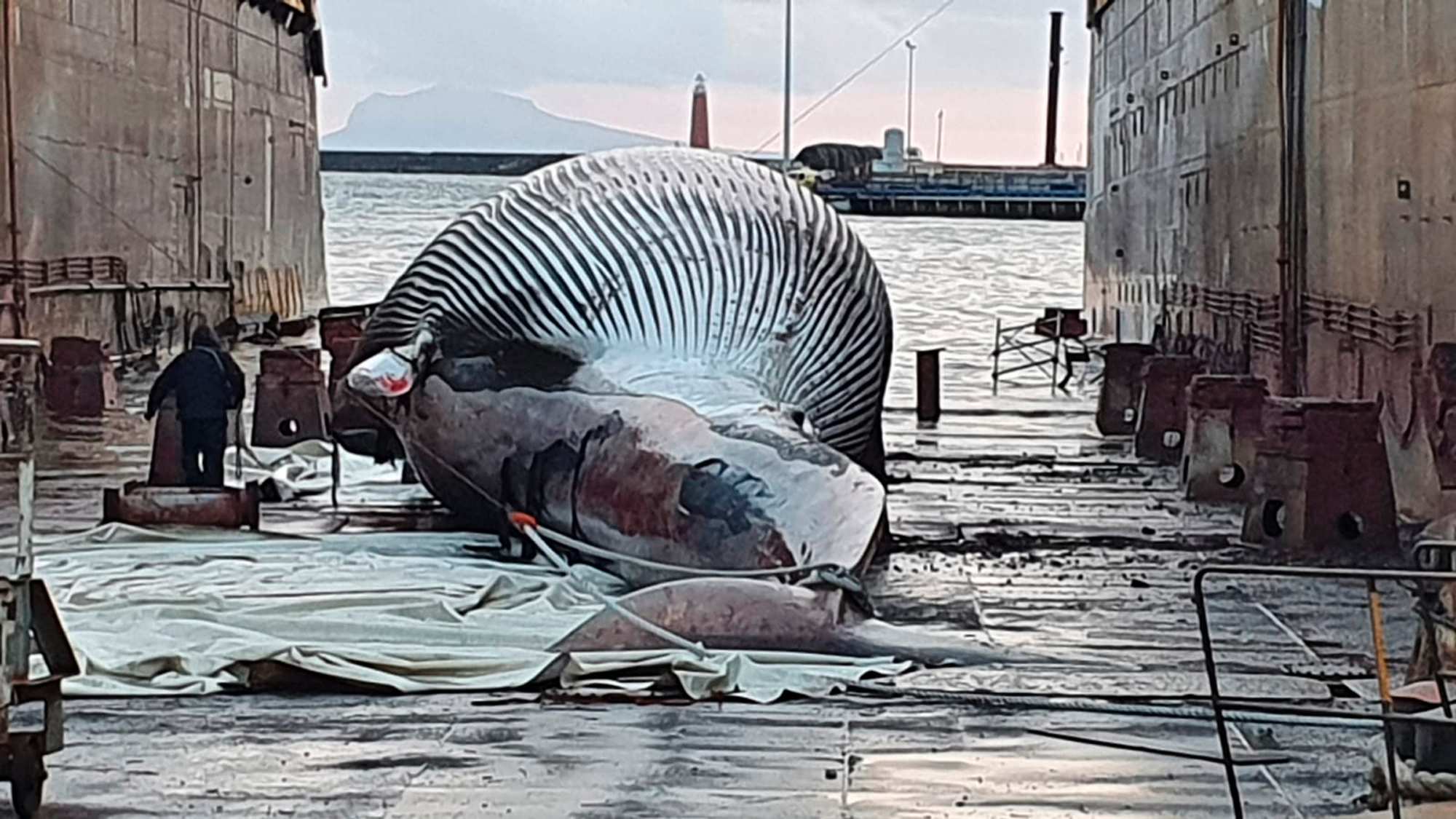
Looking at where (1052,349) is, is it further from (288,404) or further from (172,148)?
(288,404)

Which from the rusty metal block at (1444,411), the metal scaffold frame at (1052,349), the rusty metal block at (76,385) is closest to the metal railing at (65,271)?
the rusty metal block at (76,385)

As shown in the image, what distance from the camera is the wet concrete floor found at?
6363 mm

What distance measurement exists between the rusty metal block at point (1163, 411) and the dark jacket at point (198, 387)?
6556mm

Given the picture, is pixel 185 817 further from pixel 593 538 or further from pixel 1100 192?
pixel 1100 192

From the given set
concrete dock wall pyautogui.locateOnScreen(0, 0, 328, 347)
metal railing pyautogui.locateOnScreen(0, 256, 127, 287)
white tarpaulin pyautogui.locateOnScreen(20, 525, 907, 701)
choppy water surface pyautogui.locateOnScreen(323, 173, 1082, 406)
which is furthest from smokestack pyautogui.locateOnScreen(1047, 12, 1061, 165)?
white tarpaulin pyautogui.locateOnScreen(20, 525, 907, 701)

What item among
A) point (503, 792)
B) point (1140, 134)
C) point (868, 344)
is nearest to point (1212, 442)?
point (868, 344)

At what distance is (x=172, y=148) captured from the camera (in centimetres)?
2673

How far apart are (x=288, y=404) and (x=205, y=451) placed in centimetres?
311

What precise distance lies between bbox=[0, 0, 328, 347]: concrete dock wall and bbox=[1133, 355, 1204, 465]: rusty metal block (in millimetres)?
9320

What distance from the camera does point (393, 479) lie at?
46.7 feet

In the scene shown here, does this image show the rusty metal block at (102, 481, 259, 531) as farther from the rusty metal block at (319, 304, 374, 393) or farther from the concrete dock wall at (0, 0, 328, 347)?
the concrete dock wall at (0, 0, 328, 347)

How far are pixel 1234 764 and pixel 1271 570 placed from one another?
1834 mm

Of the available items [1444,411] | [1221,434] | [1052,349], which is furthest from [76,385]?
[1052,349]

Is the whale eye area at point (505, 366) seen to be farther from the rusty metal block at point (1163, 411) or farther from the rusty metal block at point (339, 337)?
the rusty metal block at point (1163, 411)
